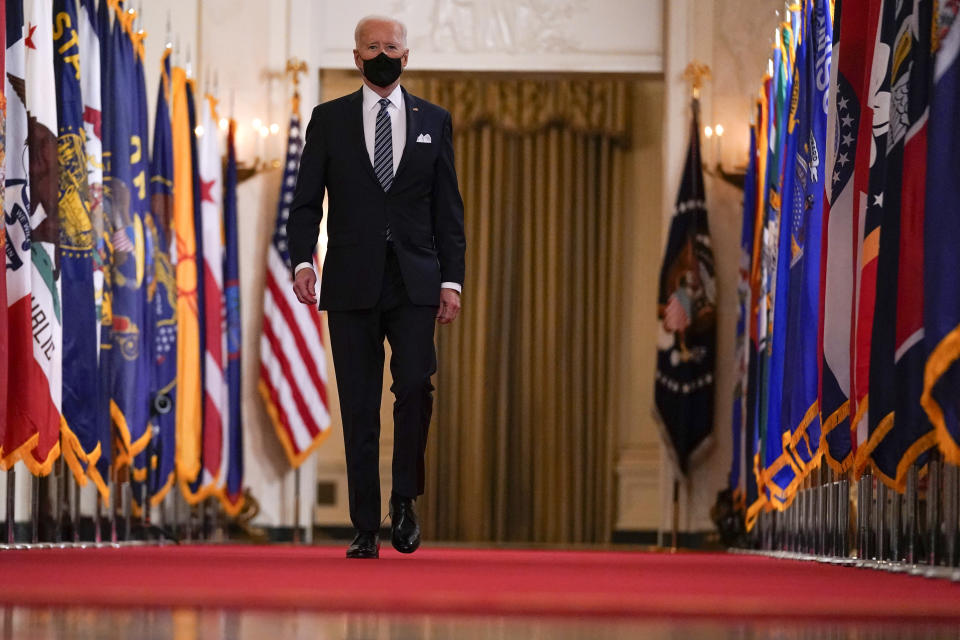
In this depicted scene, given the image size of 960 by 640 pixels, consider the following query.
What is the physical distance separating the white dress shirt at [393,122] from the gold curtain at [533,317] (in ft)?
26.0

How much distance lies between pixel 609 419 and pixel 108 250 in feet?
21.4

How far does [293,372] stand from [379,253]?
5.54 m

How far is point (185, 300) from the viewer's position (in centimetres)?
868

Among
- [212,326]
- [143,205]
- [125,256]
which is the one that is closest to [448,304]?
[125,256]

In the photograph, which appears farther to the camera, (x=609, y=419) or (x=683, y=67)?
(x=609, y=419)

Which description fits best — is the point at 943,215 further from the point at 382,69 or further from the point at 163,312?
the point at 163,312

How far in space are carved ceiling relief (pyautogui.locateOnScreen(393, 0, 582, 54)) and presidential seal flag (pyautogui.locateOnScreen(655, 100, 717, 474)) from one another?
5.63 ft

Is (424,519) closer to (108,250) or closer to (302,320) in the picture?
(302,320)

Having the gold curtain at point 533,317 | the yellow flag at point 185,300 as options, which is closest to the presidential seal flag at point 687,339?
the gold curtain at point 533,317

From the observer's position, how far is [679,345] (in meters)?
9.91

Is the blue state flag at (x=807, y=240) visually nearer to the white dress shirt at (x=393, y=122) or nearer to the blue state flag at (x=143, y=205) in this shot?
the white dress shirt at (x=393, y=122)

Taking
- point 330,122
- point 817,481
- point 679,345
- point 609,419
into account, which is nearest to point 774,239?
point 817,481

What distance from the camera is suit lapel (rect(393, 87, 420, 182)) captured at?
15.4 feet

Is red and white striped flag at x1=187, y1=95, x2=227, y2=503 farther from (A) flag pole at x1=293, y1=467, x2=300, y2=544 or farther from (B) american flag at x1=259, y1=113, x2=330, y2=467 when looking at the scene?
(A) flag pole at x1=293, y1=467, x2=300, y2=544
